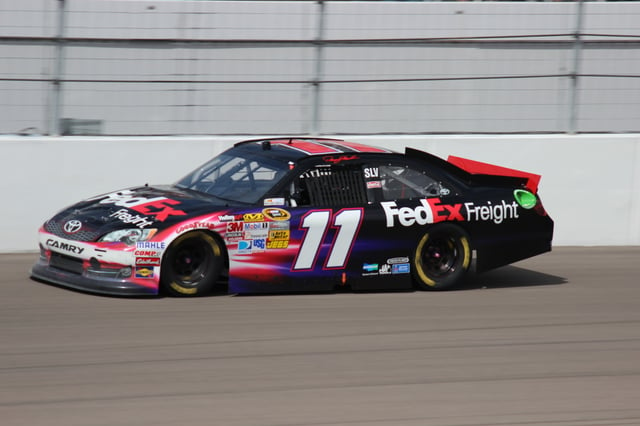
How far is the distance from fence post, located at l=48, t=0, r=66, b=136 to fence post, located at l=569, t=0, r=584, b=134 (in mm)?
6159

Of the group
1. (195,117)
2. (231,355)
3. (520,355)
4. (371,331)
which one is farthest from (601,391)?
(195,117)

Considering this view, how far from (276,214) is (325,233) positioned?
48cm

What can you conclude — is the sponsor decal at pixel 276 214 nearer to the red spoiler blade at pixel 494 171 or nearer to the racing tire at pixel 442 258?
the racing tire at pixel 442 258

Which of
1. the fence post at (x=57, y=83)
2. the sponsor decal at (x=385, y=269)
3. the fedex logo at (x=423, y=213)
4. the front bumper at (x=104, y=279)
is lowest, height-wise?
the front bumper at (x=104, y=279)

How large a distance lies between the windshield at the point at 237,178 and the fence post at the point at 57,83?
2.06m

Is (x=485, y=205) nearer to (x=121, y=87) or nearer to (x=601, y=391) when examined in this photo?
(x=601, y=391)

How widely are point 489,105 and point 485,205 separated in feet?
10.7

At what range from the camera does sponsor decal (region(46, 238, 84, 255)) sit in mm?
7674

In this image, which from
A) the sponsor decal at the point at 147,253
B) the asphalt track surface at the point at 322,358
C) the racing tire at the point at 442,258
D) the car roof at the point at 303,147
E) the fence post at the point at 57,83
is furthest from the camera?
the fence post at the point at 57,83

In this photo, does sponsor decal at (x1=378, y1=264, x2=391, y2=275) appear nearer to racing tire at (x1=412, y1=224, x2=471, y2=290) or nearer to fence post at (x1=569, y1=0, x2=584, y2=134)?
racing tire at (x1=412, y1=224, x2=471, y2=290)

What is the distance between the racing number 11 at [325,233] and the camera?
8148 mm

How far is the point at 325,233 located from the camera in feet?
26.9

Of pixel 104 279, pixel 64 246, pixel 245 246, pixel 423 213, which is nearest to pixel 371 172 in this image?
pixel 423 213

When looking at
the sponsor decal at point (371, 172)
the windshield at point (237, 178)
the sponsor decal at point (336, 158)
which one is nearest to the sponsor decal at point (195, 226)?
the windshield at point (237, 178)
